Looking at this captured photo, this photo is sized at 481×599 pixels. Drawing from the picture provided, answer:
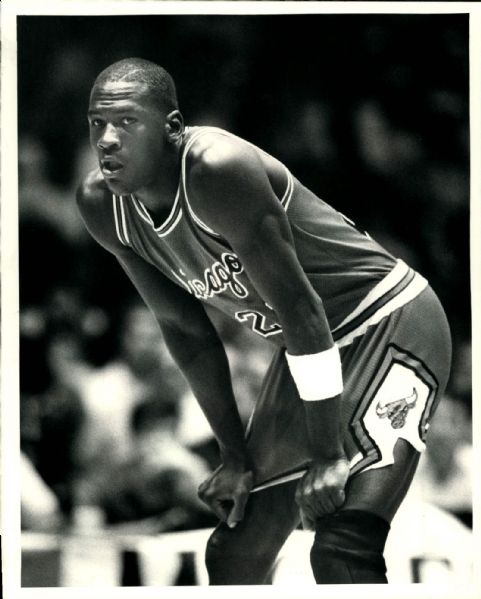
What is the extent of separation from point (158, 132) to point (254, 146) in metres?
0.25

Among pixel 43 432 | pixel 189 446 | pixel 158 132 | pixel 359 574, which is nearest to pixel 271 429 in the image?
pixel 189 446

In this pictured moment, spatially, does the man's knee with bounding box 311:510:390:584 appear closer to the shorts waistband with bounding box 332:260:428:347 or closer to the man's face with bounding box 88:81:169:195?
the shorts waistband with bounding box 332:260:428:347

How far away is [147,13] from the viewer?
7.81ft

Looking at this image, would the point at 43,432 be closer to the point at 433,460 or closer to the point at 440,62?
the point at 433,460

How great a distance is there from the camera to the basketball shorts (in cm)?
227

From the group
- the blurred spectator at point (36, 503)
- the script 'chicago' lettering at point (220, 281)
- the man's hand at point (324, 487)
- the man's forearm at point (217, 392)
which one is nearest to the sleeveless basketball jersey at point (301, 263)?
the script 'chicago' lettering at point (220, 281)

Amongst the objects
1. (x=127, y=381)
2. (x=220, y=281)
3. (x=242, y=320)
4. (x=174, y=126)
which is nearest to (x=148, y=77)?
(x=174, y=126)

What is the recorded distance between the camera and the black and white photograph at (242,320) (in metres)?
2.29

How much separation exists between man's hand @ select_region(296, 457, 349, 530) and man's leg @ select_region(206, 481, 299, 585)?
5 centimetres

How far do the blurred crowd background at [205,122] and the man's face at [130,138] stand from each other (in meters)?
0.15

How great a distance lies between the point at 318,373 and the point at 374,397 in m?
0.16

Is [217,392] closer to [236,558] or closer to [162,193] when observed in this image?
[236,558]

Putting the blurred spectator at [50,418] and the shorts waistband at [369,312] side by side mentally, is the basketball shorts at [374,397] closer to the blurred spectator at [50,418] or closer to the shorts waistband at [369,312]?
the shorts waistband at [369,312]

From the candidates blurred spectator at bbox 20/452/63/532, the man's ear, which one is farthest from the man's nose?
blurred spectator at bbox 20/452/63/532
